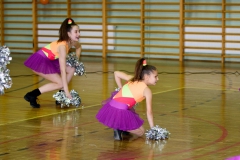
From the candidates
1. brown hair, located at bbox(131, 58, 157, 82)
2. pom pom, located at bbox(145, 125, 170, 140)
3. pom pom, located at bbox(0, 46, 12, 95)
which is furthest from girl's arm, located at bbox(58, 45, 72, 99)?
pom pom, located at bbox(0, 46, 12, 95)

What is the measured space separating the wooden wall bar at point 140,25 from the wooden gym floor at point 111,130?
3368mm

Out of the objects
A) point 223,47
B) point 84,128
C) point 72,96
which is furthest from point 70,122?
point 223,47

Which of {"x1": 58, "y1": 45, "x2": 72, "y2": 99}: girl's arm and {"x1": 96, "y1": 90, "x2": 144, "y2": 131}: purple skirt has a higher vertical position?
{"x1": 58, "y1": 45, "x2": 72, "y2": 99}: girl's arm

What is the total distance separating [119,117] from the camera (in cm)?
536

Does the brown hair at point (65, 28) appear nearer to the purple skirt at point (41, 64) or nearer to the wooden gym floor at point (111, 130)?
the purple skirt at point (41, 64)

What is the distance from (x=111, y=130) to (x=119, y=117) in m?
0.48

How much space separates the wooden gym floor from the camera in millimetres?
4848

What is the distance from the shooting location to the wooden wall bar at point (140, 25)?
13594mm

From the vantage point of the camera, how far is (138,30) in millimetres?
14508

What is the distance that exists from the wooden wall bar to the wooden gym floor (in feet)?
11.0

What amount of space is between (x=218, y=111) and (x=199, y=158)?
242 cm

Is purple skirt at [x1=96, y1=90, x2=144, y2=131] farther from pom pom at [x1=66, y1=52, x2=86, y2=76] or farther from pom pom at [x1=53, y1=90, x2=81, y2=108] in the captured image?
pom pom at [x1=66, y1=52, x2=86, y2=76]

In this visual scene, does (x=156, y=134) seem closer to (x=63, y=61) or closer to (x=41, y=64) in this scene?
(x=63, y=61)

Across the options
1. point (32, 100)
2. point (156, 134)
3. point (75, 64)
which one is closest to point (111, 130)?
point (156, 134)
